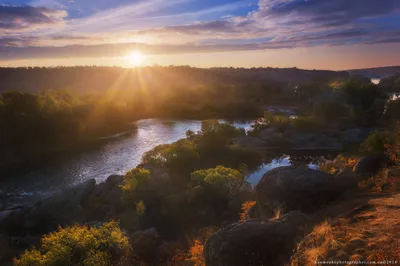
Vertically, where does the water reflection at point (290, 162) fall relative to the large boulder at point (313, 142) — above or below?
below

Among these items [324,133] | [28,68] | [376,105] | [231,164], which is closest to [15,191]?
[231,164]

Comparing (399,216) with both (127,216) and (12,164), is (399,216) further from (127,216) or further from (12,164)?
(12,164)

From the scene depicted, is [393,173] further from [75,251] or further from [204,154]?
[204,154]

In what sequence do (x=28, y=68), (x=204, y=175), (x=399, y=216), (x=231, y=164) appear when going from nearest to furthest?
1. (x=399, y=216)
2. (x=204, y=175)
3. (x=231, y=164)
4. (x=28, y=68)

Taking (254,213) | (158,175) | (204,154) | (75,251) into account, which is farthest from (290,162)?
(75,251)

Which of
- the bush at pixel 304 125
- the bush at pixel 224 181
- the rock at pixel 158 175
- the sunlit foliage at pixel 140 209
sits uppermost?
the bush at pixel 304 125

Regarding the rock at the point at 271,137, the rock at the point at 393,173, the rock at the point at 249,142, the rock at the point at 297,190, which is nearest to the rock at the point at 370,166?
the rock at the point at 393,173

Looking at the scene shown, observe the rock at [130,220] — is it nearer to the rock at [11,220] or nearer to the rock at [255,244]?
the rock at [11,220]
